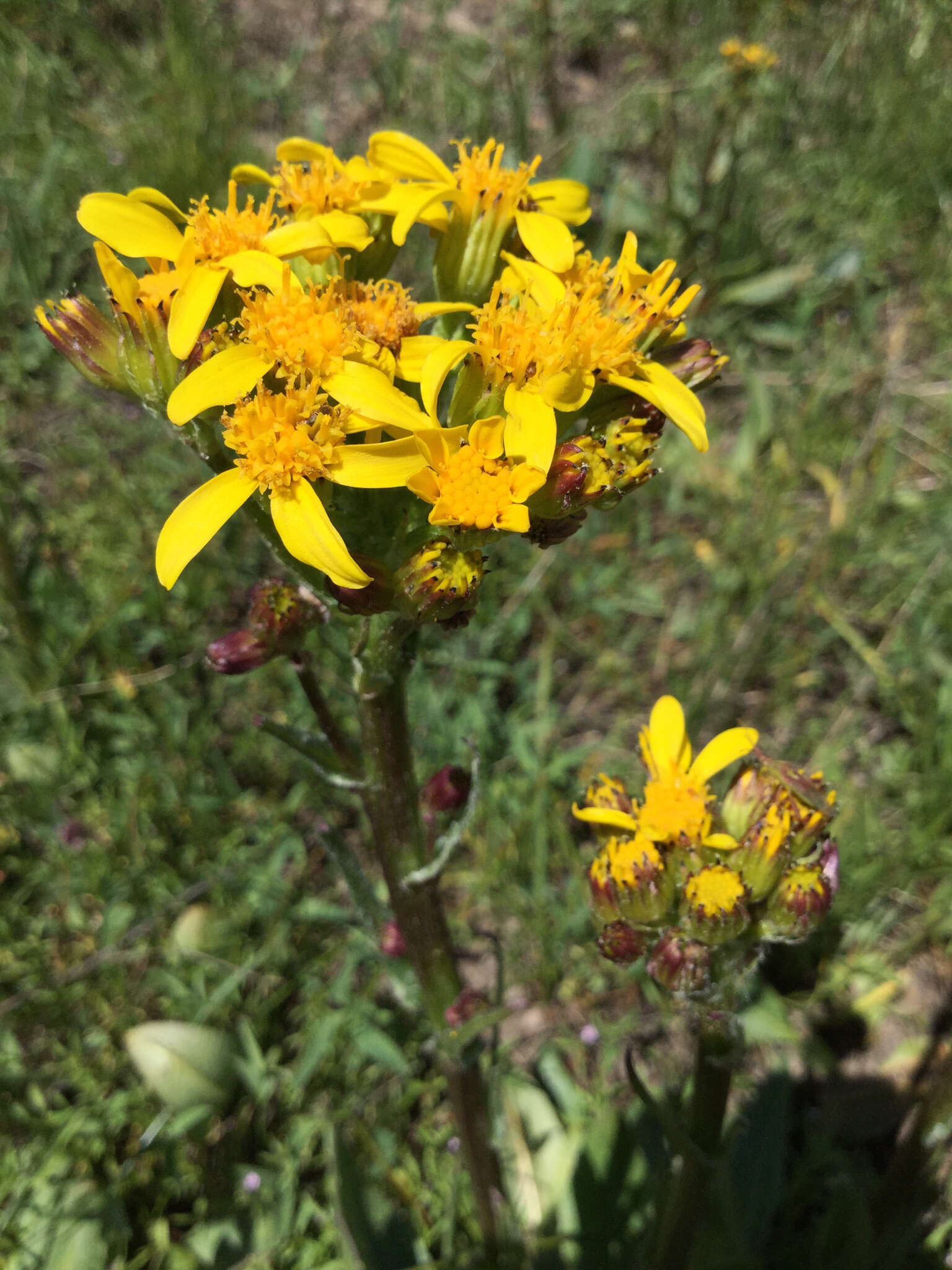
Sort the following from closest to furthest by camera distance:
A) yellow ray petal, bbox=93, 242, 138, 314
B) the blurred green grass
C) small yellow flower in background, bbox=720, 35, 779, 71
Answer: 1. yellow ray petal, bbox=93, 242, 138, 314
2. the blurred green grass
3. small yellow flower in background, bbox=720, 35, 779, 71

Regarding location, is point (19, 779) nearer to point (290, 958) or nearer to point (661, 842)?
point (290, 958)

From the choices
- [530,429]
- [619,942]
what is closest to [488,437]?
[530,429]

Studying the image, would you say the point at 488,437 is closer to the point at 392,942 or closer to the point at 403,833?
the point at 403,833

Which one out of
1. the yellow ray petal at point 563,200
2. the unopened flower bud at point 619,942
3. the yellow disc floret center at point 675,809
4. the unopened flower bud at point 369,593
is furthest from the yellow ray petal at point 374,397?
the unopened flower bud at point 619,942

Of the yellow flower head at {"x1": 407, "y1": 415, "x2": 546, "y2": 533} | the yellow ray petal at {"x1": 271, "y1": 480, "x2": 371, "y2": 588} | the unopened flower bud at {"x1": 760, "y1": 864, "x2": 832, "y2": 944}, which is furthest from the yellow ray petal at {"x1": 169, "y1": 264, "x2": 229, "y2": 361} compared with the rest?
the unopened flower bud at {"x1": 760, "y1": 864, "x2": 832, "y2": 944}

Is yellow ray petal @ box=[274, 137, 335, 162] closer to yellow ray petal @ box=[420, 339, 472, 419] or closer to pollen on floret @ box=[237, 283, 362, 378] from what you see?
pollen on floret @ box=[237, 283, 362, 378]

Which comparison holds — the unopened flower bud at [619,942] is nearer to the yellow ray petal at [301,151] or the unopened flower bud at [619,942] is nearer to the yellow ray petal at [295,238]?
the yellow ray petal at [295,238]
